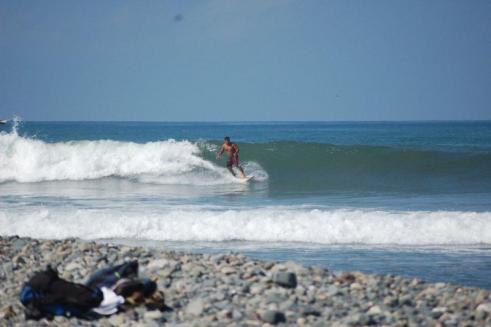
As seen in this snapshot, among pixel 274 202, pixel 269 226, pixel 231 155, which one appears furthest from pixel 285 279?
pixel 231 155

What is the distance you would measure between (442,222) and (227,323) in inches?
259

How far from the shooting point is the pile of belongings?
6105 mm

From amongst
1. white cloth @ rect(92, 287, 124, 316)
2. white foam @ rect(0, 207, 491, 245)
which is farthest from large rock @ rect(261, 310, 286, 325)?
white foam @ rect(0, 207, 491, 245)

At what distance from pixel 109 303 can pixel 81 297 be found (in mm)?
250

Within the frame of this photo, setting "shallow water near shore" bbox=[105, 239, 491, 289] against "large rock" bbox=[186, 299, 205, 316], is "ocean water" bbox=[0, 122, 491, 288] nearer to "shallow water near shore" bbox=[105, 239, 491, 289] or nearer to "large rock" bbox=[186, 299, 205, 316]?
"shallow water near shore" bbox=[105, 239, 491, 289]

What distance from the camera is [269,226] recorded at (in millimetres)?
11352

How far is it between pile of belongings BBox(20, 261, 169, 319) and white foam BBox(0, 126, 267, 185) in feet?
48.2

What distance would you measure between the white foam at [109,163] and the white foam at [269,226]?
29.5 ft

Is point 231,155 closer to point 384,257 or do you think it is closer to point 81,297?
point 384,257

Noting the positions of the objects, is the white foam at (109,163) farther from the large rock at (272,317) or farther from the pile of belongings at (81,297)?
the large rock at (272,317)

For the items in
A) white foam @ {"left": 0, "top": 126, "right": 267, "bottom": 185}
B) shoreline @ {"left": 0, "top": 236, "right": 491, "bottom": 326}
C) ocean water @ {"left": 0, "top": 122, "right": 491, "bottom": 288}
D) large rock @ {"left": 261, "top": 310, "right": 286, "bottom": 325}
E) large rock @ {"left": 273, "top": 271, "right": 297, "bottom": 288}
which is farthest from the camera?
white foam @ {"left": 0, "top": 126, "right": 267, "bottom": 185}

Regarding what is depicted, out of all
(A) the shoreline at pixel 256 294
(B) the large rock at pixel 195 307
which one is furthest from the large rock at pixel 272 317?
(B) the large rock at pixel 195 307

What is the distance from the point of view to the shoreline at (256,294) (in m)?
5.95

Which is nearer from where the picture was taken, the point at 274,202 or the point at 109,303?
the point at 109,303
